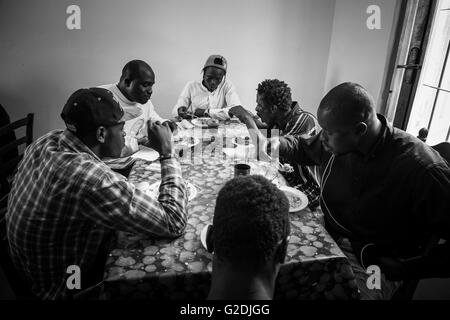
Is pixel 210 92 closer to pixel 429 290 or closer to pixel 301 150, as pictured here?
pixel 301 150

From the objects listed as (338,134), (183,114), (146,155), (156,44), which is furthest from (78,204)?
(156,44)

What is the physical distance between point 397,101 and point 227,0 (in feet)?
7.86

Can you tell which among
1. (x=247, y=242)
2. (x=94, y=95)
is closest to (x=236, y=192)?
(x=247, y=242)

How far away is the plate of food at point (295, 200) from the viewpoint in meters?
1.45

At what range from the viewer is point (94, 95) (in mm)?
1336

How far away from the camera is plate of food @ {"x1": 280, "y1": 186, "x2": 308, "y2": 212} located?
4.76 feet

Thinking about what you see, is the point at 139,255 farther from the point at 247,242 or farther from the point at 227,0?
the point at 227,0

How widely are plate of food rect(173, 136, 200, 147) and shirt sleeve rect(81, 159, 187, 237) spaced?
3.32 ft

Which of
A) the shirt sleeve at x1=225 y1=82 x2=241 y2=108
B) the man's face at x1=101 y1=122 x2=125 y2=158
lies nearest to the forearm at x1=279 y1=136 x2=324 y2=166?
the man's face at x1=101 y1=122 x2=125 y2=158

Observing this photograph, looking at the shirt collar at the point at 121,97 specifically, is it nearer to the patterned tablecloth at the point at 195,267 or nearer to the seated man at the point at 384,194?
the patterned tablecloth at the point at 195,267

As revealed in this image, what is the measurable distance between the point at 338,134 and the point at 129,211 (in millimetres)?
964

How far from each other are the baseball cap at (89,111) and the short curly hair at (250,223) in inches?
26.6

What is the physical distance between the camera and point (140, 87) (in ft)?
8.84
